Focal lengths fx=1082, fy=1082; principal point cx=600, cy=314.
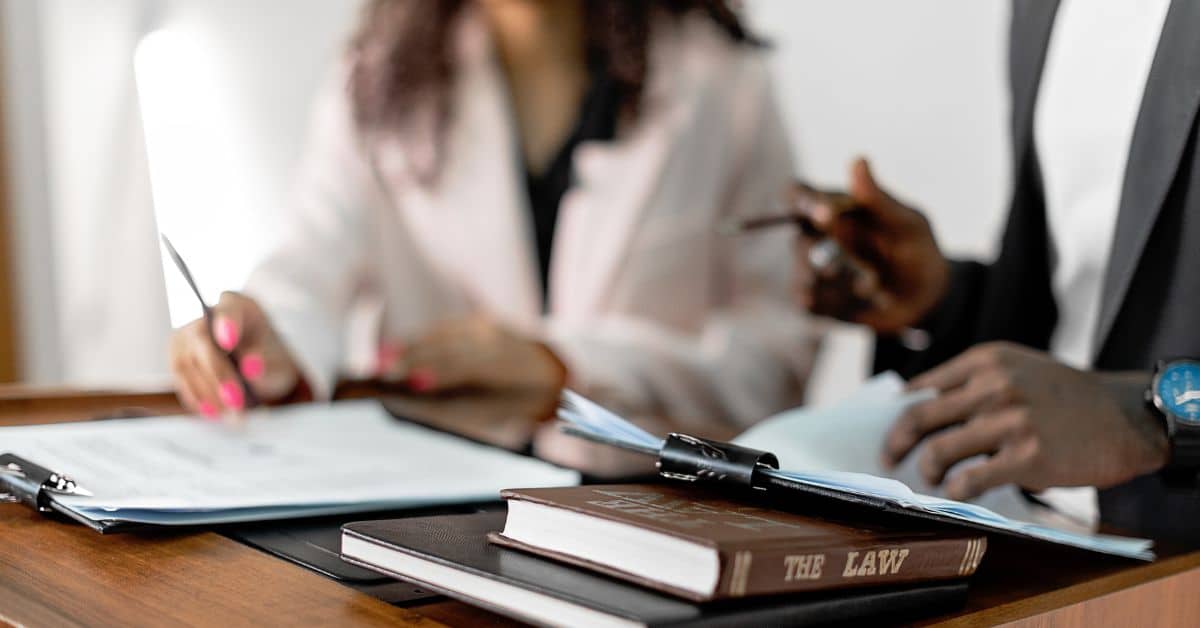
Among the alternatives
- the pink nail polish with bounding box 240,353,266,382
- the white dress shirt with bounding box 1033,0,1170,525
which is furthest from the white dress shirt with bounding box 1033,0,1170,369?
the pink nail polish with bounding box 240,353,266,382

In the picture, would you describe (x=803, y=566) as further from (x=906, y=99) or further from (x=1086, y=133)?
(x=906, y=99)

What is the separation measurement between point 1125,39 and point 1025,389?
403 mm

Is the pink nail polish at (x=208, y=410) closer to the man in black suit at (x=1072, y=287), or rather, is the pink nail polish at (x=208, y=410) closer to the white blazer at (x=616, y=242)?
the man in black suit at (x=1072, y=287)

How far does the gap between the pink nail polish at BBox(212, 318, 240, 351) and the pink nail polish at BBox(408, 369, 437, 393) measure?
61 centimetres

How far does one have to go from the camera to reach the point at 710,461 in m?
0.48

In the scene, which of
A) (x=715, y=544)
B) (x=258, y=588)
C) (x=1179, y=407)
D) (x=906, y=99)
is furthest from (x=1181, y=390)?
(x=906, y=99)

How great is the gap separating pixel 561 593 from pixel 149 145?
183 cm

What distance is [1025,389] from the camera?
2.08ft

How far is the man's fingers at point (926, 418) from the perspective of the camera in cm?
64

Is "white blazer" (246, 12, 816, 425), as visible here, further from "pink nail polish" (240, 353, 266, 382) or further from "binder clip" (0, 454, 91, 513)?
"binder clip" (0, 454, 91, 513)

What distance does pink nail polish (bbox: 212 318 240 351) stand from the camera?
89 centimetres

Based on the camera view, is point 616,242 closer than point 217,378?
No

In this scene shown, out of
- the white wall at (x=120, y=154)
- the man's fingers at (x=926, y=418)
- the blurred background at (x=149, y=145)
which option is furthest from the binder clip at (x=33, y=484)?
the white wall at (x=120, y=154)

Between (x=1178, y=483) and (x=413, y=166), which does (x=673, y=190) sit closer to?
(x=413, y=166)
